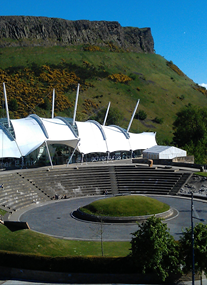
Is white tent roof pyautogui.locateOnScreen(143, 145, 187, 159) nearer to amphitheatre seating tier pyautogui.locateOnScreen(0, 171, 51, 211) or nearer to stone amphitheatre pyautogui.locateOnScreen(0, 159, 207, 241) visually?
stone amphitheatre pyautogui.locateOnScreen(0, 159, 207, 241)

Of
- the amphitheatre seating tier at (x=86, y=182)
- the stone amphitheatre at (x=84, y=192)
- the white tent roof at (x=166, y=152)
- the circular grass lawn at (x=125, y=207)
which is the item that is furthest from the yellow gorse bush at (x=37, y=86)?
the circular grass lawn at (x=125, y=207)

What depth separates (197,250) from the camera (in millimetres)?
15883

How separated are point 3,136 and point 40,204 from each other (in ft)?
44.5

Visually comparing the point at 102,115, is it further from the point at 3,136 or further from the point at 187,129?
the point at 3,136

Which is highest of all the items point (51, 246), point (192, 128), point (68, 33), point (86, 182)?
point (68, 33)

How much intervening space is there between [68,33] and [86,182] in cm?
10626

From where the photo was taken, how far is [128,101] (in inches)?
4245

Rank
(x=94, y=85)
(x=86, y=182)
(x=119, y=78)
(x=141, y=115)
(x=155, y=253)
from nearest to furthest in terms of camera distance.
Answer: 1. (x=155, y=253)
2. (x=86, y=182)
3. (x=141, y=115)
4. (x=94, y=85)
5. (x=119, y=78)

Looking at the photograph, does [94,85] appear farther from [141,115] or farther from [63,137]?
[63,137]

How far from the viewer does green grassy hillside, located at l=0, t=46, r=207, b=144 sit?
95125 mm

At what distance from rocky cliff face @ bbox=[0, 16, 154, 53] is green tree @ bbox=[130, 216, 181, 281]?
112 metres

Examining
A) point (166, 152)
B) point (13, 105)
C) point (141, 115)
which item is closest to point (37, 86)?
point (13, 105)

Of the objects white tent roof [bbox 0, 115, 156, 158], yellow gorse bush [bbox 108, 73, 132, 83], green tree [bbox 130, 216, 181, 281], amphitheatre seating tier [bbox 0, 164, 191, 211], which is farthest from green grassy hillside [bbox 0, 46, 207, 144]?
green tree [bbox 130, 216, 181, 281]

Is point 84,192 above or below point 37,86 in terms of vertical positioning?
below
